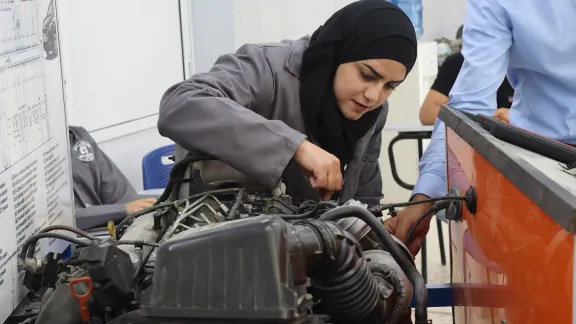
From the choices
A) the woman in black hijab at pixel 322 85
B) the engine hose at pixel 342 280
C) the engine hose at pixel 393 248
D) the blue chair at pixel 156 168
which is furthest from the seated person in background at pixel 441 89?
the engine hose at pixel 342 280

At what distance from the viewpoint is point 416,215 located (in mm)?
1250

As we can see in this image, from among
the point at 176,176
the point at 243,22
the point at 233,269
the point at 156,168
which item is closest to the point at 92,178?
the point at 156,168

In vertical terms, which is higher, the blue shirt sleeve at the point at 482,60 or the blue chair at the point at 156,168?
the blue shirt sleeve at the point at 482,60

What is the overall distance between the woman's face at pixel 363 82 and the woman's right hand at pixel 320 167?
30cm

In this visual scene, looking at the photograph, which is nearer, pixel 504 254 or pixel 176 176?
pixel 504 254

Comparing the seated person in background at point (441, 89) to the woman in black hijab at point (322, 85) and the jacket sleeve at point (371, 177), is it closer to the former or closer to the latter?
the jacket sleeve at point (371, 177)

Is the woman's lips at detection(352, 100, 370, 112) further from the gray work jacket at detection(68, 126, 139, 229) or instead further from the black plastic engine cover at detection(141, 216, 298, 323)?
the gray work jacket at detection(68, 126, 139, 229)

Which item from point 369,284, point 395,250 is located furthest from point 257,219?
point 395,250

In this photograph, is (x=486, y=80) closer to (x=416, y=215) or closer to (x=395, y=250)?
(x=416, y=215)

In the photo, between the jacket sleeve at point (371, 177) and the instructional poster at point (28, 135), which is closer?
the instructional poster at point (28, 135)

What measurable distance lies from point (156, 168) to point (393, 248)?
2.06m

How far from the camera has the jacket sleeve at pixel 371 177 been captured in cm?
174

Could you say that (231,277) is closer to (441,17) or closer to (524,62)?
(524,62)

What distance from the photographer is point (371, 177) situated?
1.75m
